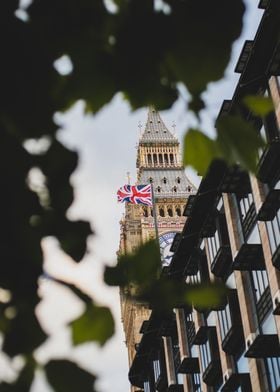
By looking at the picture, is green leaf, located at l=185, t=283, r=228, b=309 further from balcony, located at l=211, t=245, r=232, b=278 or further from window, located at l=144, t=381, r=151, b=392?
window, located at l=144, t=381, r=151, b=392

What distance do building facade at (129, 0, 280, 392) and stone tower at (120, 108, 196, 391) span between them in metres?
59.7

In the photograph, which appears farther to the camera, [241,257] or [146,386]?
[146,386]

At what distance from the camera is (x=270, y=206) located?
1258 inches

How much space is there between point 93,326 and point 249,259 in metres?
31.6

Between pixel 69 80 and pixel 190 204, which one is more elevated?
pixel 190 204

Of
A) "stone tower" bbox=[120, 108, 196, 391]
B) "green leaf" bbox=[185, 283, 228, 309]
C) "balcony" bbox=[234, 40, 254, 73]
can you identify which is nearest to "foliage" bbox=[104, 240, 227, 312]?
"green leaf" bbox=[185, 283, 228, 309]

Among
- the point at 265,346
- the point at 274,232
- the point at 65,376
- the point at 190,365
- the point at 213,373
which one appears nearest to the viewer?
the point at 65,376

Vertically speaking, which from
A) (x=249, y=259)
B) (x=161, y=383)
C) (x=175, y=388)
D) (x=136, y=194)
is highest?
(x=136, y=194)

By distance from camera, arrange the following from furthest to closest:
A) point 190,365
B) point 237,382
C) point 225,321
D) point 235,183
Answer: point 190,365 < point 225,321 < point 235,183 < point 237,382

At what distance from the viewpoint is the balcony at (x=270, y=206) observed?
3156 cm

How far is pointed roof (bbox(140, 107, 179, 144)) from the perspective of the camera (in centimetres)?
13668

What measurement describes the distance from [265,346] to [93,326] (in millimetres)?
29988

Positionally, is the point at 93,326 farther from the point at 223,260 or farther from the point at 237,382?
the point at 223,260

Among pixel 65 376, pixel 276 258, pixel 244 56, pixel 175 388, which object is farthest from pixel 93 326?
pixel 175 388
